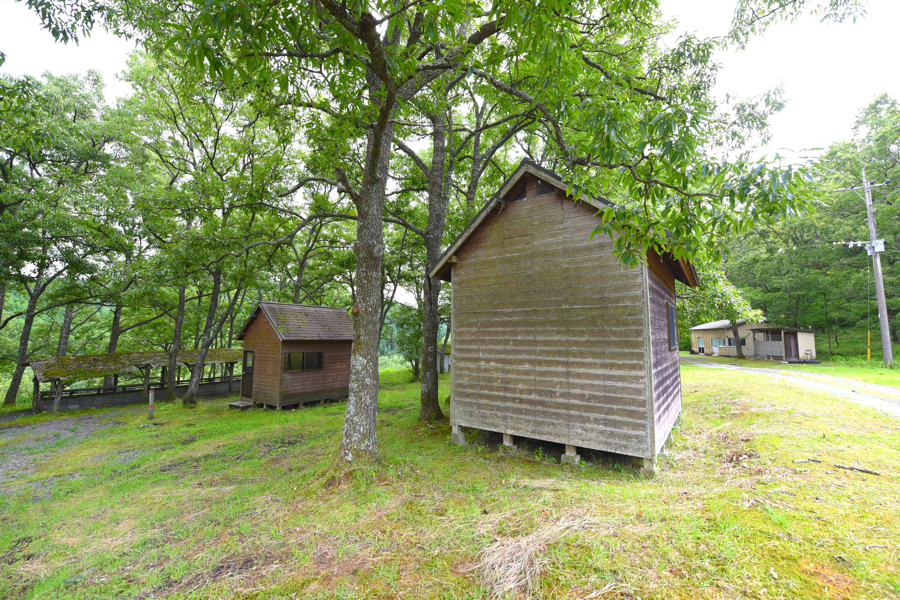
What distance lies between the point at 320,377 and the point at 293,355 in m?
1.84

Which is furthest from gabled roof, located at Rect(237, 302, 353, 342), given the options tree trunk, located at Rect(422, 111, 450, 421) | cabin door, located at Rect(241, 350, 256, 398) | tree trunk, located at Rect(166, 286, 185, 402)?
tree trunk, located at Rect(422, 111, 450, 421)

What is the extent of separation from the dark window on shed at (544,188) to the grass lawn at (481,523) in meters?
5.43

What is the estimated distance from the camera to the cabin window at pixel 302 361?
16.7 meters

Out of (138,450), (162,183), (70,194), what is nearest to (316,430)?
(138,450)

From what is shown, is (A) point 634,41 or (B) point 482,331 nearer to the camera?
(B) point 482,331

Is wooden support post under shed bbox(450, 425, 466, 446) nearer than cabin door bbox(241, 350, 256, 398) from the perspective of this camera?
Yes

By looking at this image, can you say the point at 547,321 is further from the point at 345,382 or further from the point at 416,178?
the point at 345,382

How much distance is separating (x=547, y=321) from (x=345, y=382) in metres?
14.4

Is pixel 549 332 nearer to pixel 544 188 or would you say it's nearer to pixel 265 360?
pixel 544 188

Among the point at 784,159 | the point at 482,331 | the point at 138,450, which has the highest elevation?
the point at 784,159

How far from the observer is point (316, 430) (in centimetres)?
1148

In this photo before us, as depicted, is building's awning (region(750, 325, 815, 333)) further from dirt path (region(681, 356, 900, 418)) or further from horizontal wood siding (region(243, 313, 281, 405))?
horizontal wood siding (region(243, 313, 281, 405))

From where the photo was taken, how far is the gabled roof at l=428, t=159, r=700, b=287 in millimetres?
6879

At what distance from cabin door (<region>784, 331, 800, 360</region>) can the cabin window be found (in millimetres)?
34044
